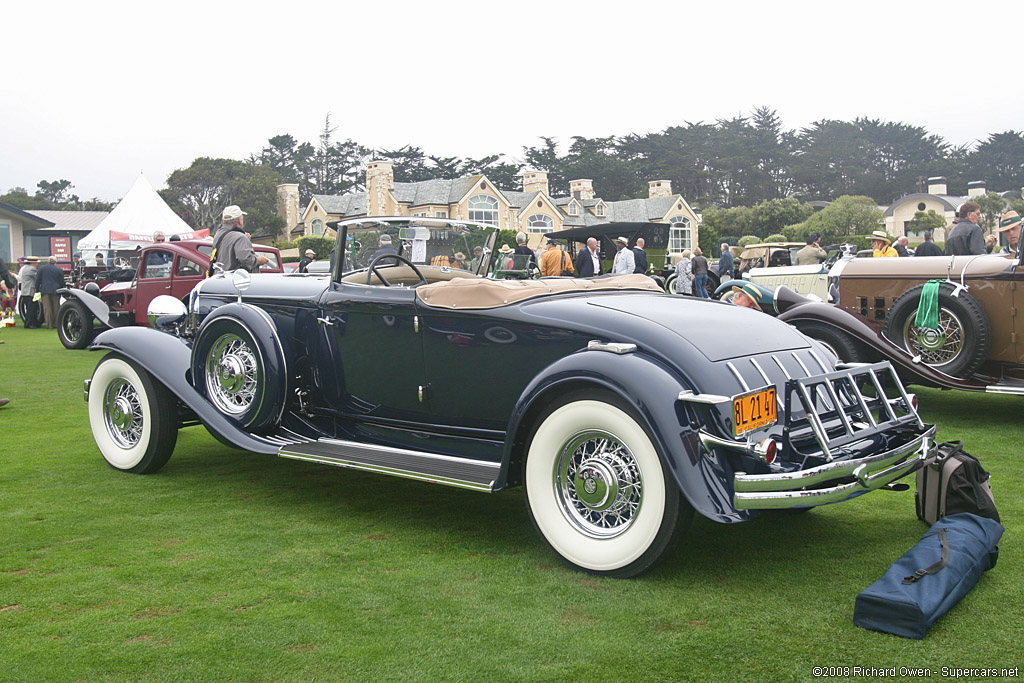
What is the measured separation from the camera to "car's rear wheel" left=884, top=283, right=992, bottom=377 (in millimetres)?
6766

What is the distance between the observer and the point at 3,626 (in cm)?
299

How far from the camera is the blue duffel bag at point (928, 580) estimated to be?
2.77 metres

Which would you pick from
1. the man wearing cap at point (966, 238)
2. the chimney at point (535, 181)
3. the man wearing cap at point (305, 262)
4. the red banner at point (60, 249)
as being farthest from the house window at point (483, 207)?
the man wearing cap at point (966, 238)

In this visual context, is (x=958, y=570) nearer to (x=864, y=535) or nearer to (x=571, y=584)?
(x=864, y=535)

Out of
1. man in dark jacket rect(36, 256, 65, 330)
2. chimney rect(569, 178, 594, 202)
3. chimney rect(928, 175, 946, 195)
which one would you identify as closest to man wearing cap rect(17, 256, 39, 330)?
man in dark jacket rect(36, 256, 65, 330)

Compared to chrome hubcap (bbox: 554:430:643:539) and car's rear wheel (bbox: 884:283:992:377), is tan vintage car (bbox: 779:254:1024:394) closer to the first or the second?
car's rear wheel (bbox: 884:283:992:377)

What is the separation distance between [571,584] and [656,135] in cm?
9101

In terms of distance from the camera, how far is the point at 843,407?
145 inches

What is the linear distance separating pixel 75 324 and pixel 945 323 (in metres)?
13.8

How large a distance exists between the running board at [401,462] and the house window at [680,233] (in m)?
58.9

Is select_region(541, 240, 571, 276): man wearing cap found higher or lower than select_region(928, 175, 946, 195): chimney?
lower

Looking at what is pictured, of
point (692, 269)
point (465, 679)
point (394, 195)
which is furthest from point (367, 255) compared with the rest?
point (394, 195)

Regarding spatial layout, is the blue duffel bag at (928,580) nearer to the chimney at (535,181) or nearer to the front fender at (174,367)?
the front fender at (174,367)

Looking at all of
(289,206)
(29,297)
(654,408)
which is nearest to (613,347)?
(654,408)
